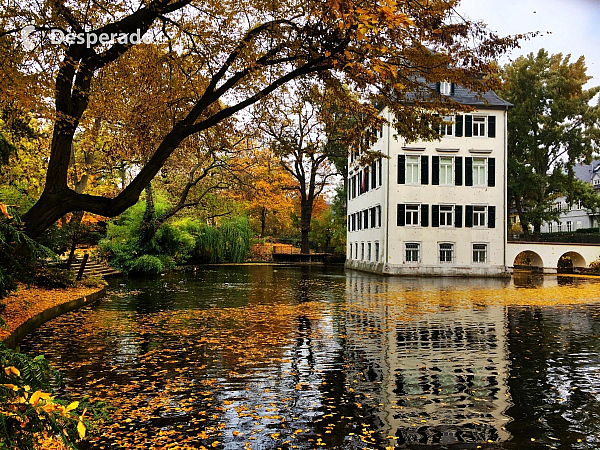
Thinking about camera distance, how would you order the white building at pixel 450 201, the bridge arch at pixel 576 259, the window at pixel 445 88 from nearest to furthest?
the white building at pixel 450 201 → the window at pixel 445 88 → the bridge arch at pixel 576 259

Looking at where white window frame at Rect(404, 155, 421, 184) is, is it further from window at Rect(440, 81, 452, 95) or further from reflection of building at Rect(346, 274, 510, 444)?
reflection of building at Rect(346, 274, 510, 444)

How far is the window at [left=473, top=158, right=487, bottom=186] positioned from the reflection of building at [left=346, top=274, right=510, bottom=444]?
2540 centimetres

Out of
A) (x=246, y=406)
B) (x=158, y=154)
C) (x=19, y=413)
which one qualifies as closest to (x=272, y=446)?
(x=246, y=406)

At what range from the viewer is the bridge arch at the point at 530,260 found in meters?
44.5

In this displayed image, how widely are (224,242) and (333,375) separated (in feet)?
139

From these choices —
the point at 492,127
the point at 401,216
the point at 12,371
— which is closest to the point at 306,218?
the point at 401,216

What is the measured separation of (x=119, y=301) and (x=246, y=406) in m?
13.3

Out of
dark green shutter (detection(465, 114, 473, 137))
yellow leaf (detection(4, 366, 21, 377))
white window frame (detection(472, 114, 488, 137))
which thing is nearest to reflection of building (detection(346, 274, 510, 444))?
yellow leaf (detection(4, 366, 21, 377))

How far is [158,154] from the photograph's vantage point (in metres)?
10.2

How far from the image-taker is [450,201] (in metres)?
39.9

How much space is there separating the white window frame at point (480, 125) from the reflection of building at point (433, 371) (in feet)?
86.1

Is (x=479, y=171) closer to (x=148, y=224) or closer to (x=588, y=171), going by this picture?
(x=148, y=224)

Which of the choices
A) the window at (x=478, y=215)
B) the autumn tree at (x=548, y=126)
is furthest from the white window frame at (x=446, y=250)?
the autumn tree at (x=548, y=126)

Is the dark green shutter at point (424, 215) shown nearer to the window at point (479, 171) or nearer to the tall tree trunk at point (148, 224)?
the window at point (479, 171)
